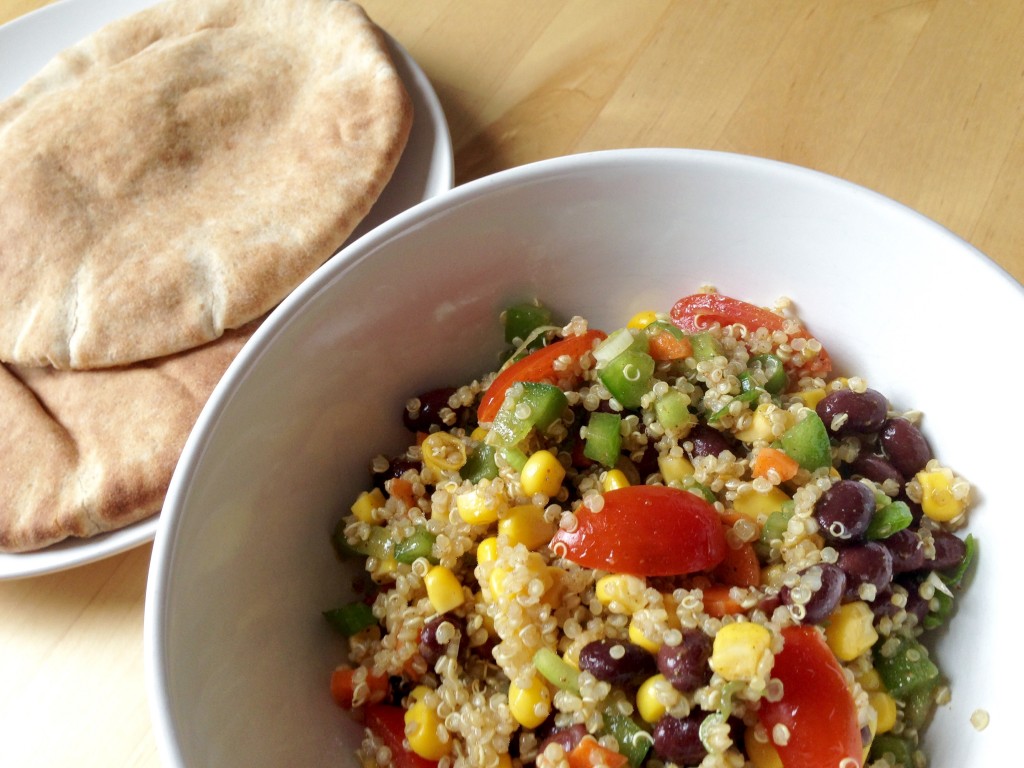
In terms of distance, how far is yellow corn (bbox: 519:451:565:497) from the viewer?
3.39ft

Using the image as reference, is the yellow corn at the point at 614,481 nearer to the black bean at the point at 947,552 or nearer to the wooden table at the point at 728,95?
the black bean at the point at 947,552

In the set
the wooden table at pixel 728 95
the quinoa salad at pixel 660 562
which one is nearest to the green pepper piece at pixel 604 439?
the quinoa salad at pixel 660 562

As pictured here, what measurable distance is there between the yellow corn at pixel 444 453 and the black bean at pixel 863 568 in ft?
1.53

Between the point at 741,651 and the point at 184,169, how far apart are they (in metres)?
1.28

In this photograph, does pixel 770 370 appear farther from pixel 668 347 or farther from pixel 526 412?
pixel 526 412

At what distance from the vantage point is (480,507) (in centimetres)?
102

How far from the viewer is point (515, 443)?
107cm

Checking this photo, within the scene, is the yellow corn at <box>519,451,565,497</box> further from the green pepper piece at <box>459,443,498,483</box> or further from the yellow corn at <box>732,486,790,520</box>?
the yellow corn at <box>732,486,790,520</box>

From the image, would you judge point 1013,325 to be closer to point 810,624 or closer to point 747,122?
point 810,624

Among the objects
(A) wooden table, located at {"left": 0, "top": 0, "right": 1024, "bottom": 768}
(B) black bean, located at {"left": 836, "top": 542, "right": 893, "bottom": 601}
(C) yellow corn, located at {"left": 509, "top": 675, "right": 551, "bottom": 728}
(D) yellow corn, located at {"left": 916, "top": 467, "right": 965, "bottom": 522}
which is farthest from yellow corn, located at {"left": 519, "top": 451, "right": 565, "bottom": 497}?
(A) wooden table, located at {"left": 0, "top": 0, "right": 1024, "bottom": 768}

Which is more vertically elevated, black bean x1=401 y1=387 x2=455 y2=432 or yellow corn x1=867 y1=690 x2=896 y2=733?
black bean x1=401 y1=387 x2=455 y2=432

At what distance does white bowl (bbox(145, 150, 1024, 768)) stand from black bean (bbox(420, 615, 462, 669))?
0.17 m

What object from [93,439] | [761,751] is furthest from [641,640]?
[93,439]

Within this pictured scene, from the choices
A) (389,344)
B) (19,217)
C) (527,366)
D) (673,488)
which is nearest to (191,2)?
(19,217)
